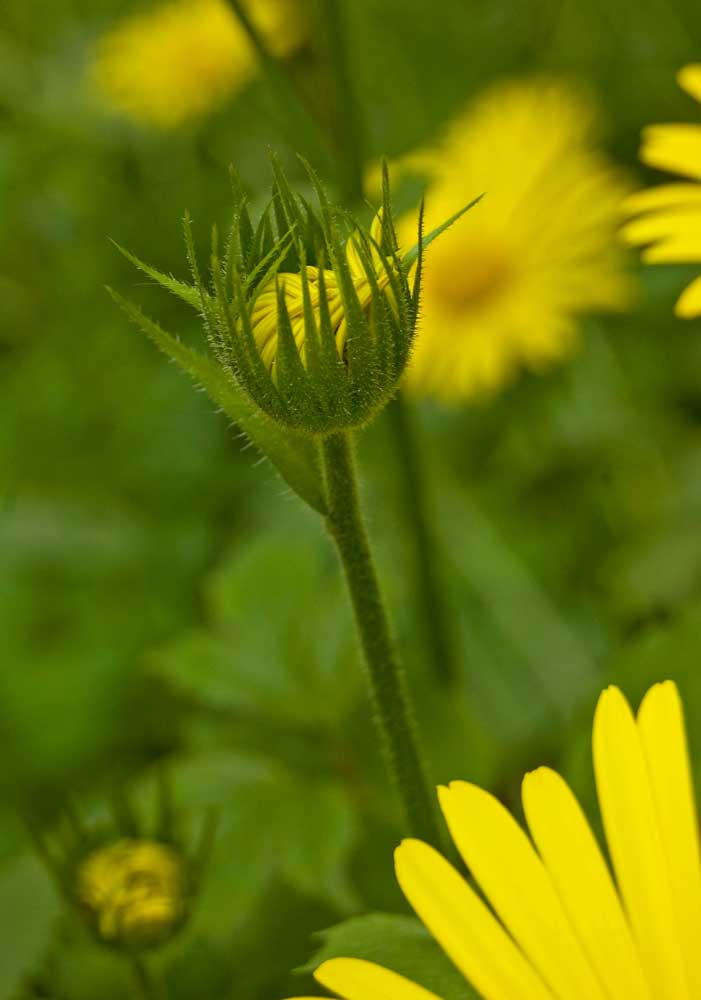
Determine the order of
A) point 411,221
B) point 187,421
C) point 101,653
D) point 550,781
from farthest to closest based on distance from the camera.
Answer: point 187,421
point 101,653
point 411,221
point 550,781

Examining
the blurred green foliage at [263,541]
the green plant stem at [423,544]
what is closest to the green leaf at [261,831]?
the blurred green foliage at [263,541]

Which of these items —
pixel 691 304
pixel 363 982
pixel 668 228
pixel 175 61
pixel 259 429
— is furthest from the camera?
pixel 175 61

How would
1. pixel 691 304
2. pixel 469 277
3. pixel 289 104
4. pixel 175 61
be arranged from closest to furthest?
pixel 691 304
pixel 289 104
pixel 469 277
pixel 175 61

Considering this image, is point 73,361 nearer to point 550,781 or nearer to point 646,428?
point 646,428

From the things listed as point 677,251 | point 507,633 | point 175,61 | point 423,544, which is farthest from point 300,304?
point 175,61

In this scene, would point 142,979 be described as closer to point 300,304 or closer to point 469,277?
point 300,304

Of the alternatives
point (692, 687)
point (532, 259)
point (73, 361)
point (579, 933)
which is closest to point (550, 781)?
point (579, 933)

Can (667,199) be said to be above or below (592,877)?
above
